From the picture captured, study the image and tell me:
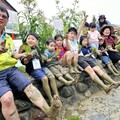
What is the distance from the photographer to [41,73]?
3.79m

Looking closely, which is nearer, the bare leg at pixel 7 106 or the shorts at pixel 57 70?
the bare leg at pixel 7 106

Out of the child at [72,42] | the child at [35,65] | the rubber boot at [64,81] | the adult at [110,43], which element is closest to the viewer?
the child at [35,65]

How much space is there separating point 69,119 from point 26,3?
6.18 metres

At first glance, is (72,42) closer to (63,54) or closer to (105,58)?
(63,54)

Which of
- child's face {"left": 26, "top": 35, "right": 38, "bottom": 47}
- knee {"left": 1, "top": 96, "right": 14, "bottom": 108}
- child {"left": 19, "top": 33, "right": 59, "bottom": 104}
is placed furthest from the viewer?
child's face {"left": 26, "top": 35, "right": 38, "bottom": 47}

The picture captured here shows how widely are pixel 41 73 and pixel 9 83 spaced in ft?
2.29

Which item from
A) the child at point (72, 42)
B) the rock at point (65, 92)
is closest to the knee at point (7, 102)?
the rock at point (65, 92)

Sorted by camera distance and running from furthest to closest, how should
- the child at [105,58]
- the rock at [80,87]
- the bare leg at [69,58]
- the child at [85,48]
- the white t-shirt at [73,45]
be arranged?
the child at [105,58] < the child at [85,48] < the white t-shirt at [73,45] < the rock at [80,87] < the bare leg at [69,58]

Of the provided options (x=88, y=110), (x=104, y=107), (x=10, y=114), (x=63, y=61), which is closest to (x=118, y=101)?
(x=104, y=107)

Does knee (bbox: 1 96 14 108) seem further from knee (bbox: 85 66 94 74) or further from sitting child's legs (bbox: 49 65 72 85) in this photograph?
knee (bbox: 85 66 94 74)

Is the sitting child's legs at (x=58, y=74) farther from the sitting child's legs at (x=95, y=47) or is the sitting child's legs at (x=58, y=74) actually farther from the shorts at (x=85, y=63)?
the sitting child's legs at (x=95, y=47)

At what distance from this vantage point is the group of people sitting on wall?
2.94 m

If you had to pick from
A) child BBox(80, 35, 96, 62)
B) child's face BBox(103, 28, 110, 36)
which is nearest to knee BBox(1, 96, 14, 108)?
child BBox(80, 35, 96, 62)

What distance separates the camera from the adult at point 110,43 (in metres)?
6.08
